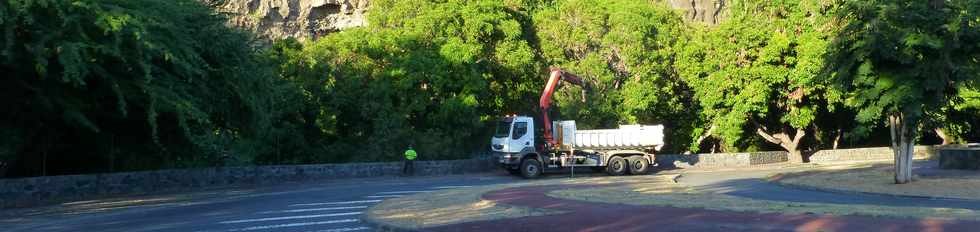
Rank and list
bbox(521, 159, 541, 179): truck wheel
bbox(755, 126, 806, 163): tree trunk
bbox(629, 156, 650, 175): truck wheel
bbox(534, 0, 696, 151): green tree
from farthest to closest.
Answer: bbox(755, 126, 806, 163): tree trunk < bbox(534, 0, 696, 151): green tree < bbox(629, 156, 650, 175): truck wheel < bbox(521, 159, 541, 179): truck wheel

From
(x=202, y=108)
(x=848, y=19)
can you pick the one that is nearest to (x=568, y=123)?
(x=848, y=19)

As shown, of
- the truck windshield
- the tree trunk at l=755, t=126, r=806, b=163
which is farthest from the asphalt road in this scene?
the tree trunk at l=755, t=126, r=806, b=163

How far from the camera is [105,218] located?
1834 cm

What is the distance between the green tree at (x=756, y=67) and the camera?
44.6 metres

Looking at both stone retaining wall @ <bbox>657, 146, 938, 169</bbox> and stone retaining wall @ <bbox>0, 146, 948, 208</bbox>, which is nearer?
stone retaining wall @ <bbox>0, 146, 948, 208</bbox>

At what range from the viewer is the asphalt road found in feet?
53.5

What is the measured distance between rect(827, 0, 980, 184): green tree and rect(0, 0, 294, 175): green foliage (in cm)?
1673

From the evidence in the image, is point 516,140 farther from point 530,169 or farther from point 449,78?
point 449,78

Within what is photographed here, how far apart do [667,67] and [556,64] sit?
19.8ft

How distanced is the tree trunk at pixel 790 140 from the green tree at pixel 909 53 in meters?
24.1

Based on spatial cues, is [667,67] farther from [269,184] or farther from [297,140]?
[269,184]

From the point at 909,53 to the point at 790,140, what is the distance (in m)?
28.3

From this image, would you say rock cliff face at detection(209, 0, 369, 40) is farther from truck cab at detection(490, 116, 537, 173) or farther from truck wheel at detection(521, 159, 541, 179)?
truck wheel at detection(521, 159, 541, 179)

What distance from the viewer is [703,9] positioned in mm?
82875
